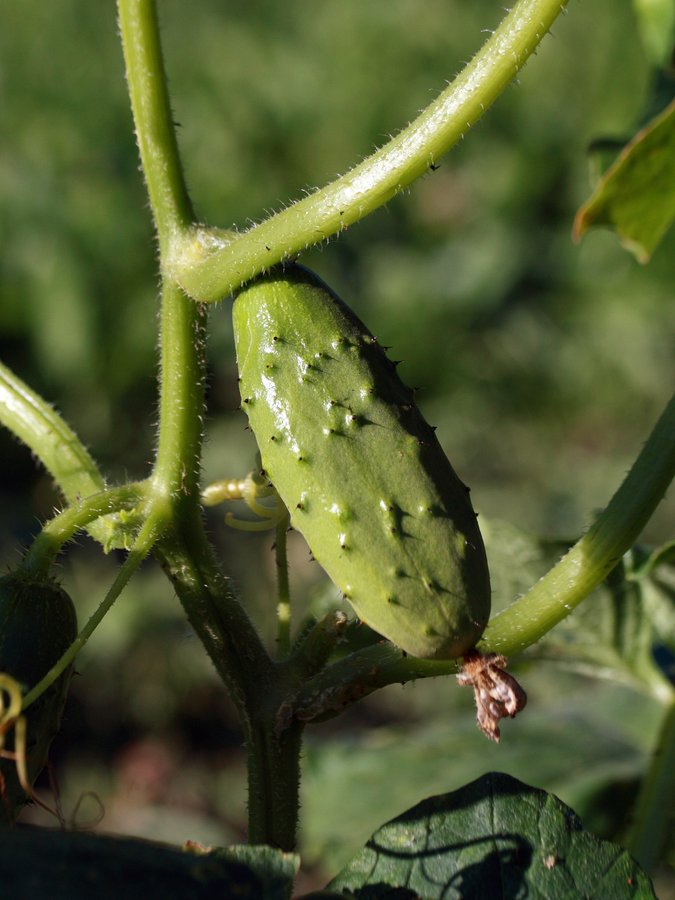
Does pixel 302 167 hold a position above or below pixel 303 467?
above

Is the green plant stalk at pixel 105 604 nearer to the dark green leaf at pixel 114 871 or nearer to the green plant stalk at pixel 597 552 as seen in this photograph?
the dark green leaf at pixel 114 871

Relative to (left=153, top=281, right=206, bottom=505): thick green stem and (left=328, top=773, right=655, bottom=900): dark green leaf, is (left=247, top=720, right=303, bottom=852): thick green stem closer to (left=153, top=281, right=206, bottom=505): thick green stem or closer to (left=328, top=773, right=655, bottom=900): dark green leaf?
(left=328, top=773, right=655, bottom=900): dark green leaf

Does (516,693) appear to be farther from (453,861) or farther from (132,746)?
(132,746)

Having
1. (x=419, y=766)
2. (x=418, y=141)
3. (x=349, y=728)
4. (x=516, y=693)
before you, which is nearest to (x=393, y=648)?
(x=516, y=693)

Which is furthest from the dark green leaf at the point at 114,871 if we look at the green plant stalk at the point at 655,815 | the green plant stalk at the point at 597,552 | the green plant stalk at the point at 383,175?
the green plant stalk at the point at 655,815

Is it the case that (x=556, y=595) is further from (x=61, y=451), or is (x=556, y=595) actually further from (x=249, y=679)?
(x=61, y=451)

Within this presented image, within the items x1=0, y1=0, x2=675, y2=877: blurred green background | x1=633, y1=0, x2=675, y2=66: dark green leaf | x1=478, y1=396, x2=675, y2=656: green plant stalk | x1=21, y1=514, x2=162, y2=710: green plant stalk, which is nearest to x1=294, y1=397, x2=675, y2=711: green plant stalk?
x1=478, y1=396, x2=675, y2=656: green plant stalk
